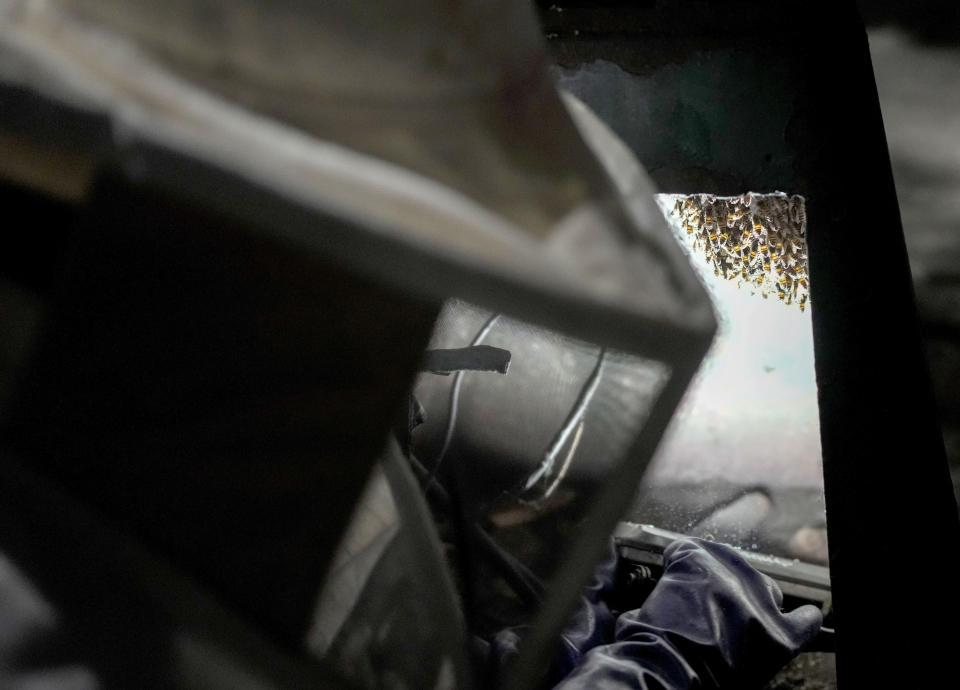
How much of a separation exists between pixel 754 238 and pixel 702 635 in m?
0.75

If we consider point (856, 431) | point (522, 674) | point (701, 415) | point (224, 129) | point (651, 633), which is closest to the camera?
point (224, 129)

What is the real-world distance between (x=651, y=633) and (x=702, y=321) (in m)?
0.79

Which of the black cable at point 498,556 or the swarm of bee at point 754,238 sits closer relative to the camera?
the black cable at point 498,556

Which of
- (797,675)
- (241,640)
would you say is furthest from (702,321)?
(797,675)

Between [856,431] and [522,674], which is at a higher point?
[522,674]

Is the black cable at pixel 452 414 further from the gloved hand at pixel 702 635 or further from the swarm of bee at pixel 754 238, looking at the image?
the swarm of bee at pixel 754 238

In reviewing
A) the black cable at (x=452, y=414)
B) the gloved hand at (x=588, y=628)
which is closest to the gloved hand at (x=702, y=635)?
the gloved hand at (x=588, y=628)

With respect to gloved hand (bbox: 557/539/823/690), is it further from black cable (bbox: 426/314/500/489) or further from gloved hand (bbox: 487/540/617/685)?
black cable (bbox: 426/314/500/489)

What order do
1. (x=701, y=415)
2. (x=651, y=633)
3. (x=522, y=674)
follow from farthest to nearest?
(x=701, y=415), (x=651, y=633), (x=522, y=674)

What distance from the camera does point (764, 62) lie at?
1377 mm

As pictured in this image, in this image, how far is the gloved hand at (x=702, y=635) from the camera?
36.1 inches

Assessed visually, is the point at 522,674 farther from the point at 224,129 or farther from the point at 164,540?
the point at 224,129

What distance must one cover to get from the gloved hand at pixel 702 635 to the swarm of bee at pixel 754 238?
0.55m

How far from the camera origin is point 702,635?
96 centimetres
